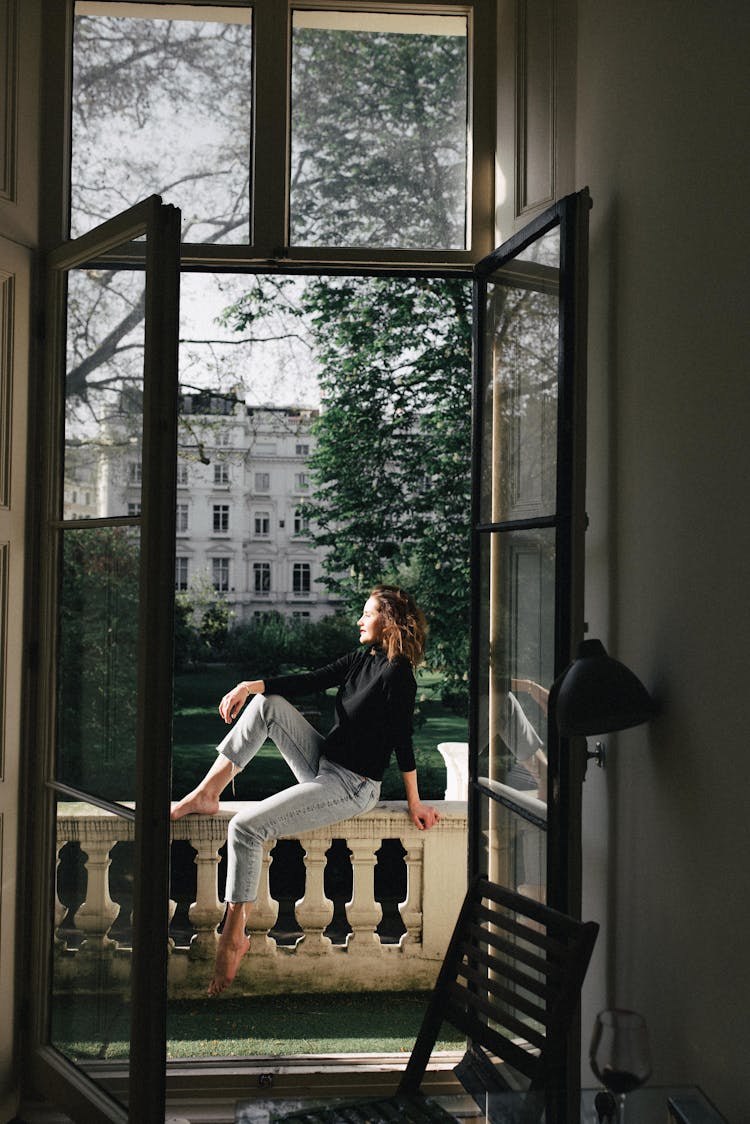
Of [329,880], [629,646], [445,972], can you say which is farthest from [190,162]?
[329,880]

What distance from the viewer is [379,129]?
319 cm

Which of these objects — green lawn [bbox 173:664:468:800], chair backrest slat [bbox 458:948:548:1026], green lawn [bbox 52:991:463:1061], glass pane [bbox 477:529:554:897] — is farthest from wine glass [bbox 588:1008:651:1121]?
green lawn [bbox 173:664:468:800]

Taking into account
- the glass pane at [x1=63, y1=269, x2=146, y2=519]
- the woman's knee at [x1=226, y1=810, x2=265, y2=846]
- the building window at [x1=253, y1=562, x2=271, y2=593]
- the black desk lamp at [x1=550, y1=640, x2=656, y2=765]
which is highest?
the glass pane at [x1=63, y1=269, x2=146, y2=519]

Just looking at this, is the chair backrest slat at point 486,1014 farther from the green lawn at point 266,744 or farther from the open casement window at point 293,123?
the green lawn at point 266,744

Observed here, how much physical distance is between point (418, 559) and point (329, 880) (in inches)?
102

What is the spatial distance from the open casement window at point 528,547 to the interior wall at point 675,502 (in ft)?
0.36

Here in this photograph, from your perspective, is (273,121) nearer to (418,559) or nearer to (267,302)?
(267,302)

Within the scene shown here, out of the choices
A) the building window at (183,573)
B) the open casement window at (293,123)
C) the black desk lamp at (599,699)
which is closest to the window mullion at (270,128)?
the open casement window at (293,123)

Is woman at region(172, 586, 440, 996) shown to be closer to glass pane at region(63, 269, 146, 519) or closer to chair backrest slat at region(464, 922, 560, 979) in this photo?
glass pane at region(63, 269, 146, 519)

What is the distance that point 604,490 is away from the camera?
2.47 meters

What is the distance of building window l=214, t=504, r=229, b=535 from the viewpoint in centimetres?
822

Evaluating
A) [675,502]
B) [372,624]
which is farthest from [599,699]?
[372,624]

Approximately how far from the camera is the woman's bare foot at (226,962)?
13.2ft

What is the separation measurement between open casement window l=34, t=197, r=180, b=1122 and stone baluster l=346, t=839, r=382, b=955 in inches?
64.3
